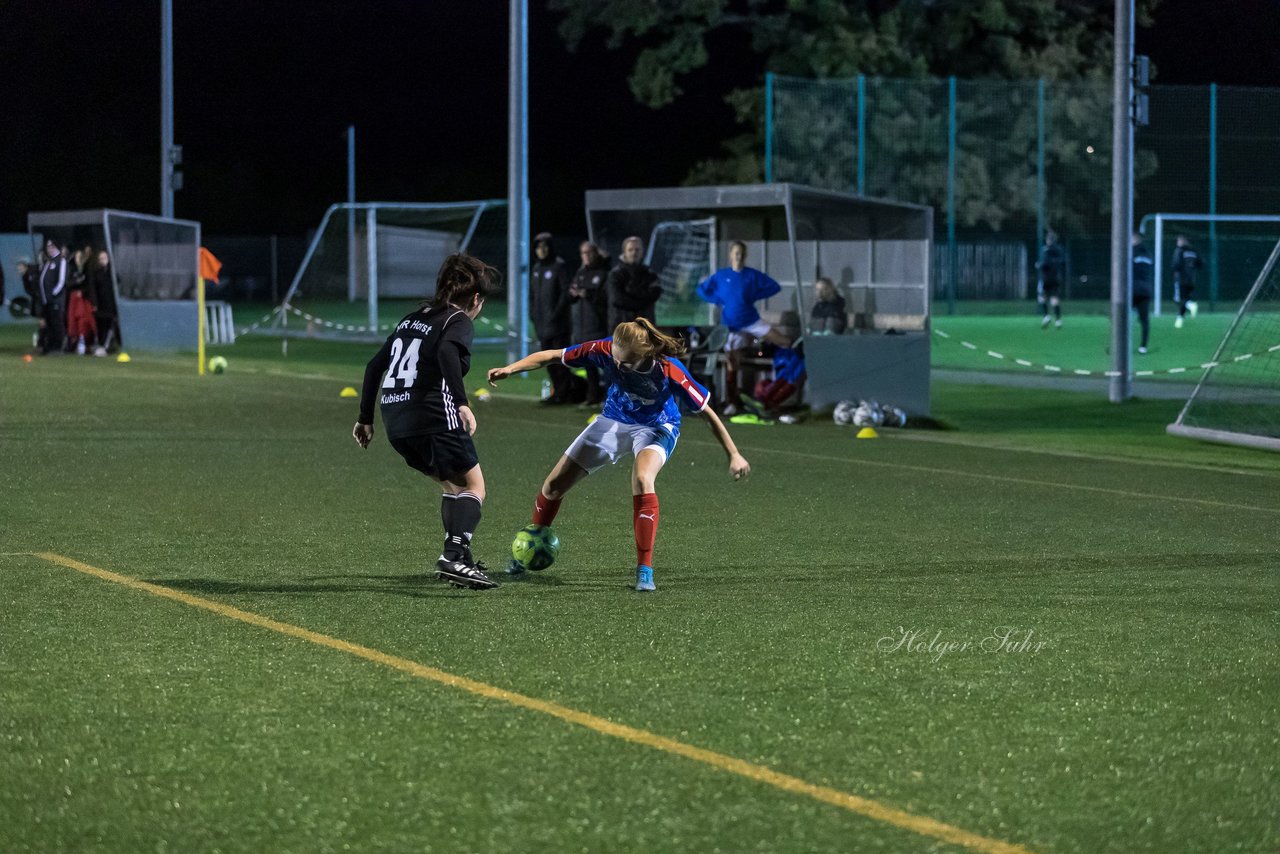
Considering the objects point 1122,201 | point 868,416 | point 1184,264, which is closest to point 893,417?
point 868,416

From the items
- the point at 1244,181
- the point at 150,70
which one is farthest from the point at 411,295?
the point at 150,70

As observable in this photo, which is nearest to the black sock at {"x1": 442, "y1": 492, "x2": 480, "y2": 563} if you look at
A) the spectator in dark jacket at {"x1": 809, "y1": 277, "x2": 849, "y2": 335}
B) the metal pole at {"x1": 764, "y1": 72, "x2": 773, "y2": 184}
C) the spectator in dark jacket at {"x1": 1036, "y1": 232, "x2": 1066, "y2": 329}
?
the spectator in dark jacket at {"x1": 809, "y1": 277, "x2": 849, "y2": 335}

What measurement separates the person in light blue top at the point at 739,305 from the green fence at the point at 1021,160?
74.0 ft

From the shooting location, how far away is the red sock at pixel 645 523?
9.12m

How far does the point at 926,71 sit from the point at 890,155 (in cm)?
546

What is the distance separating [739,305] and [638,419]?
10835mm

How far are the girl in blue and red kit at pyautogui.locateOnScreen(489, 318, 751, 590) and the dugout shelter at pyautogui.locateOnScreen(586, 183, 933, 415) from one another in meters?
9.81

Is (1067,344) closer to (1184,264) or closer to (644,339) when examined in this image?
(1184,264)

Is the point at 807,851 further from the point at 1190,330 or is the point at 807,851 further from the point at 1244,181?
the point at 1244,181

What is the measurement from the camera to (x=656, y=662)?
24.4 feet

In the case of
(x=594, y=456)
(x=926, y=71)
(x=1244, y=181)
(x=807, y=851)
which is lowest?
(x=807, y=851)

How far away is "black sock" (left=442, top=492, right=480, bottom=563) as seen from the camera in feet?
29.9

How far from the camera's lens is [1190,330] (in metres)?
38.4

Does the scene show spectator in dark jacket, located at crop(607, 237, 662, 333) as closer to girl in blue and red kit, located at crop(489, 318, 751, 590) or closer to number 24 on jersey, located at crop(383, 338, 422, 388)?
girl in blue and red kit, located at crop(489, 318, 751, 590)
